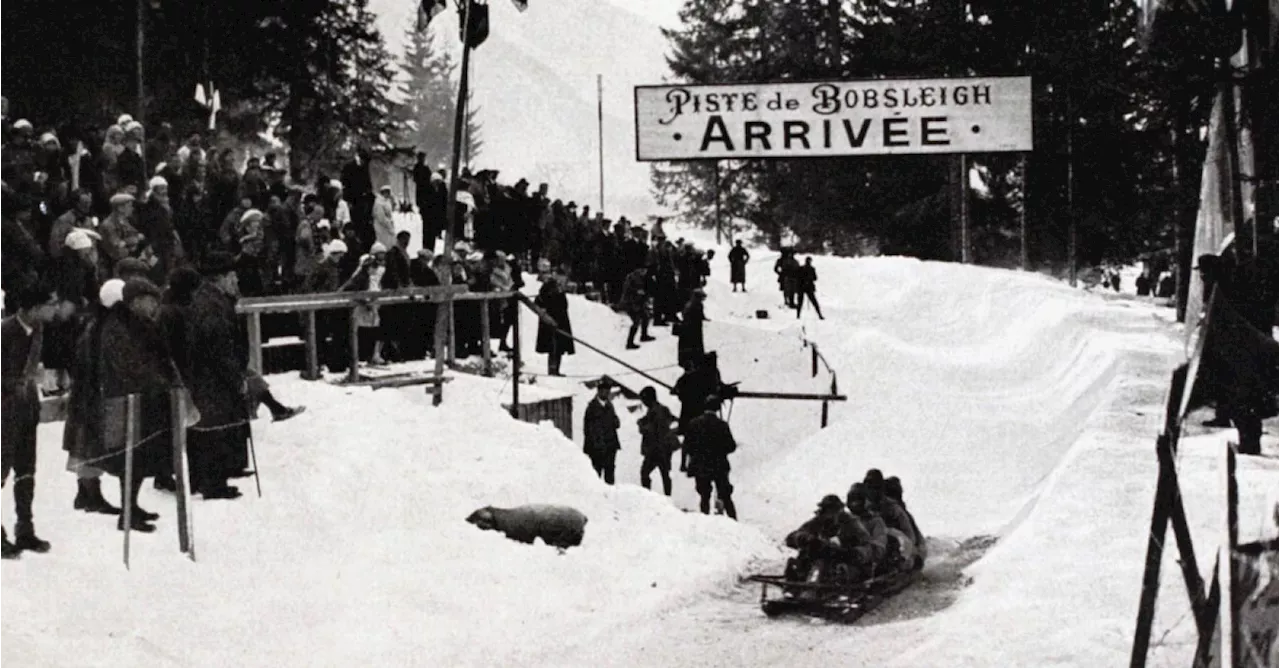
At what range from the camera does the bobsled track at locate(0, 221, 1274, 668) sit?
27.2ft

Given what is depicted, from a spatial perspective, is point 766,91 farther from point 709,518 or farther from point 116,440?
point 116,440

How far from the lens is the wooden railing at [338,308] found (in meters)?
13.0

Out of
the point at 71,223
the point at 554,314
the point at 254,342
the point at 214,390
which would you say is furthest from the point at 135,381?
the point at 554,314

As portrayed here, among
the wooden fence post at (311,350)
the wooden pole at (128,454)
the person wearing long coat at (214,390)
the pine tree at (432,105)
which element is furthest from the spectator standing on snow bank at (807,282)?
the pine tree at (432,105)

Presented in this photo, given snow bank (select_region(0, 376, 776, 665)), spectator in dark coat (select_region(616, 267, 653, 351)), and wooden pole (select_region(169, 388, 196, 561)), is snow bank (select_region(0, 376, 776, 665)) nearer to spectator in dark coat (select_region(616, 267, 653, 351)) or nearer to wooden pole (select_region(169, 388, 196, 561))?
wooden pole (select_region(169, 388, 196, 561))

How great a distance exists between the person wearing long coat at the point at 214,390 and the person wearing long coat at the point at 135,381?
0.98 m

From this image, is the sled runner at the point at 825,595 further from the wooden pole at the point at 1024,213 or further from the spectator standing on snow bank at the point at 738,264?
the wooden pole at the point at 1024,213

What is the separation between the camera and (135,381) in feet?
30.3

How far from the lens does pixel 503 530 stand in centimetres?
1178

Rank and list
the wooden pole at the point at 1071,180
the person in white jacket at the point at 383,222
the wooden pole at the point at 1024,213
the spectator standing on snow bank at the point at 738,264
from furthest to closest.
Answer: the wooden pole at the point at 1024,213
the wooden pole at the point at 1071,180
the spectator standing on snow bank at the point at 738,264
the person in white jacket at the point at 383,222

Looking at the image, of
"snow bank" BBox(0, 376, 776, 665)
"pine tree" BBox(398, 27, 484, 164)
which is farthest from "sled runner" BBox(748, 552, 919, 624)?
"pine tree" BBox(398, 27, 484, 164)

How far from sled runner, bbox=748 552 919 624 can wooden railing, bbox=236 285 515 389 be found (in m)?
5.07

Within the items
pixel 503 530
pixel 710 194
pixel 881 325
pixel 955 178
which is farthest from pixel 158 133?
pixel 710 194

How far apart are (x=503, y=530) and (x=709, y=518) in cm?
271
